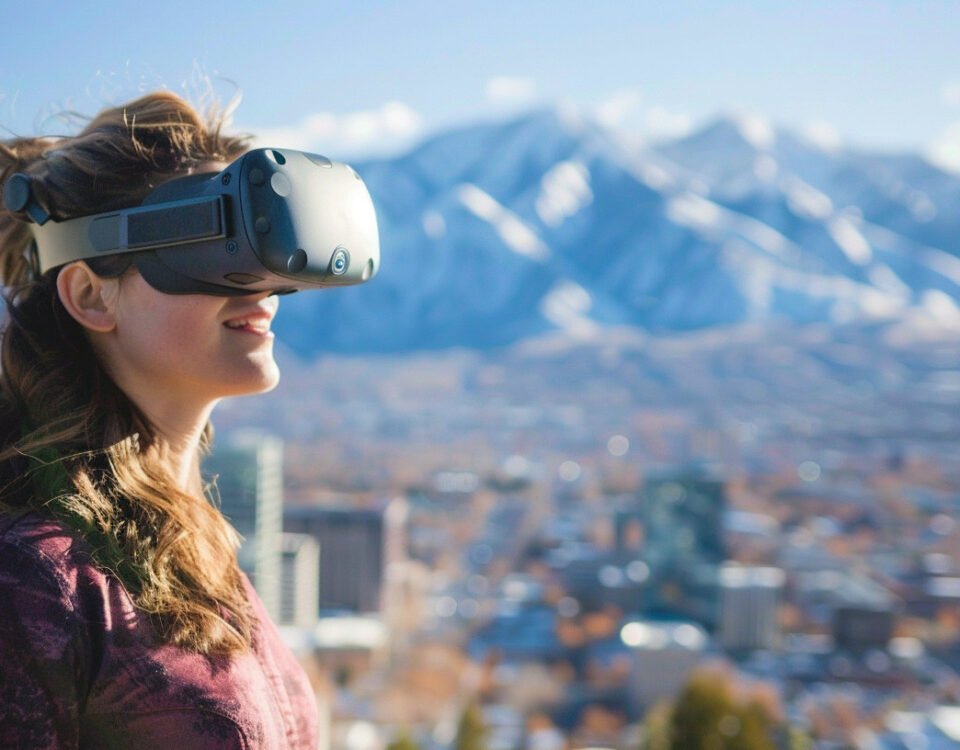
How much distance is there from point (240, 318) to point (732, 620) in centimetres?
1157

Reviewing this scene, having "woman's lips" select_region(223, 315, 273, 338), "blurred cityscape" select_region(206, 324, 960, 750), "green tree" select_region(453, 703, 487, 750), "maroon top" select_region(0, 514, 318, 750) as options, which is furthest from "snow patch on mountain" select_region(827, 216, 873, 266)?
"maroon top" select_region(0, 514, 318, 750)

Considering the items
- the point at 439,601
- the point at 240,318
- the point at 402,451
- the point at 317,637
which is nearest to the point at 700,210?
the point at 402,451

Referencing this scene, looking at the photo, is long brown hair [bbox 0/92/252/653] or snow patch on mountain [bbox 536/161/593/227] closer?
long brown hair [bbox 0/92/252/653]

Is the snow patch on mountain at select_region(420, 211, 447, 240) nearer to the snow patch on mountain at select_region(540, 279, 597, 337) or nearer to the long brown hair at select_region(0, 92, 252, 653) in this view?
the snow patch on mountain at select_region(540, 279, 597, 337)

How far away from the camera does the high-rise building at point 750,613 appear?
1123 cm

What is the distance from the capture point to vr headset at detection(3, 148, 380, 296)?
1.81 feet

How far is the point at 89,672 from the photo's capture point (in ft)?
1.61

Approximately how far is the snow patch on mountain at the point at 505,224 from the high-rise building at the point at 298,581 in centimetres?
2169

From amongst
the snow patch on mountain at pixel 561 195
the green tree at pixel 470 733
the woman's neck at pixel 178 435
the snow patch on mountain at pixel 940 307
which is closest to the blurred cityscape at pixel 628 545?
the green tree at pixel 470 733

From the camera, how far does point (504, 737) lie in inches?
325

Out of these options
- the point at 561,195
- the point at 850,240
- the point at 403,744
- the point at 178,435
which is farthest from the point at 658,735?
the point at 561,195

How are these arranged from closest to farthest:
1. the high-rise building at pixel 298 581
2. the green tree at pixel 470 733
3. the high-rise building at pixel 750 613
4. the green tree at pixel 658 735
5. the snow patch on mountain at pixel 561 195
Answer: the green tree at pixel 658 735 → the green tree at pixel 470 733 → the high-rise building at pixel 298 581 → the high-rise building at pixel 750 613 → the snow patch on mountain at pixel 561 195

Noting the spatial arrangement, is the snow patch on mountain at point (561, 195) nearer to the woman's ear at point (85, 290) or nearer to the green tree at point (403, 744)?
the green tree at point (403, 744)

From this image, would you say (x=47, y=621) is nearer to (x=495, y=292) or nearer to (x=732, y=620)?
(x=732, y=620)
